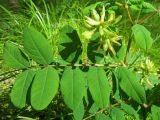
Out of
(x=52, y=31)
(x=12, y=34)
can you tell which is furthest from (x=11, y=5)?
(x=52, y=31)

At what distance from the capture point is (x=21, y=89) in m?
1.06

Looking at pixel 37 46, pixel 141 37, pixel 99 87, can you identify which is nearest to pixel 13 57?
pixel 37 46

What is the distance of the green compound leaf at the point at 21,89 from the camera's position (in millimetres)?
1053

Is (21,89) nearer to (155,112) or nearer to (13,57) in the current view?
(13,57)

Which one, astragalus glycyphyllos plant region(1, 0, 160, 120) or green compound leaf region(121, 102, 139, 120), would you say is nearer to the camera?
astragalus glycyphyllos plant region(1, 0, 160, 120)

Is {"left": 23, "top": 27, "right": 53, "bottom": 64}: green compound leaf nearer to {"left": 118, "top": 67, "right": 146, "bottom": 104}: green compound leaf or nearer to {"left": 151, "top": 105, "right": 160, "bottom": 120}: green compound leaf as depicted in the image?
{"left": 118, "top": 67, "right": 146, "bottom": 104}: green compound leaf

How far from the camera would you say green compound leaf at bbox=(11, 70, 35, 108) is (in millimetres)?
1053

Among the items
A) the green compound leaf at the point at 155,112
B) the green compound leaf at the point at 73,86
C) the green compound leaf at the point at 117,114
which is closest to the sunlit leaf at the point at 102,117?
the green compound leaf at the point at 117,114

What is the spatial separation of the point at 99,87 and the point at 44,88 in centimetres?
14

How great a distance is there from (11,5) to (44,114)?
1836 mm

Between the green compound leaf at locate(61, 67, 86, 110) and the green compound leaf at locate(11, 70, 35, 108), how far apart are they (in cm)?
9

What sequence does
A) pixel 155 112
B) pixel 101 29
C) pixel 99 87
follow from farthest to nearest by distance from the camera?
pixel 155 112 < pixel 99 87 < pixel 101 29

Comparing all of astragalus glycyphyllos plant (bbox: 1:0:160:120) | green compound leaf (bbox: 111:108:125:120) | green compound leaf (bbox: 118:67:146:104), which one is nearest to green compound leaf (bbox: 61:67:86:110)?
astragalus glycyphyllos plant (bbox: 1:0:160:120)

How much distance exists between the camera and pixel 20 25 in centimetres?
294
